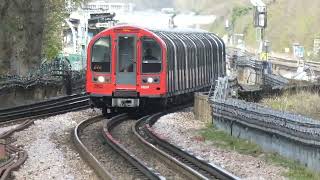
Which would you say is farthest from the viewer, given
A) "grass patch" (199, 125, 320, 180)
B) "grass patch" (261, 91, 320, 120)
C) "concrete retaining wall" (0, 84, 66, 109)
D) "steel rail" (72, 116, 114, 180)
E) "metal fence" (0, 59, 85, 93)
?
"metal fence" (0, 59, 85, 93)

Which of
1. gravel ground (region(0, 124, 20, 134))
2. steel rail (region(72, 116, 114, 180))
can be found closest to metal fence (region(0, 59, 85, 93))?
gravel ground (region(0, 124, 20, 134))

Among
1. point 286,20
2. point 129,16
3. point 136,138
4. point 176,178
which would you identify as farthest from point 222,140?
point 286,20

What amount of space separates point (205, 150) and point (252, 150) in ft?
3.35

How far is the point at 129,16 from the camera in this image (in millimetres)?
82438

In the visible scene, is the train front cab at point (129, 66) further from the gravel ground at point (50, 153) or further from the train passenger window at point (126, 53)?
the gravel ground at point (50, 153)

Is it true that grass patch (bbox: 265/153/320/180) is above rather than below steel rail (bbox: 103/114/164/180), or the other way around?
below

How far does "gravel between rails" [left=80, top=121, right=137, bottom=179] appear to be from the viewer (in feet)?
42.1

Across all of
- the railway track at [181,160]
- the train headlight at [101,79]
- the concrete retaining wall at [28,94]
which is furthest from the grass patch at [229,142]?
the concrete retaining wall at [28,94]

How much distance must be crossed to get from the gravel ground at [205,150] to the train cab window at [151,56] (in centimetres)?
159

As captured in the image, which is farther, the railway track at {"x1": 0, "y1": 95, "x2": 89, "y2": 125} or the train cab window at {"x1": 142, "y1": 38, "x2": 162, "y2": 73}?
the train cab window at {"x1": 142, "y1": 38, "x2": 162, "y2": 73}

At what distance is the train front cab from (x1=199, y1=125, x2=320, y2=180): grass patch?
3.38 meters

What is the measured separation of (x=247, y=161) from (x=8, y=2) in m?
19.9

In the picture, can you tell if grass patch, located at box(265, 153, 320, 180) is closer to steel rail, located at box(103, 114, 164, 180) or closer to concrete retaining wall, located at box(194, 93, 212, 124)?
steel rail, located at box(103, 114, 164, 180)

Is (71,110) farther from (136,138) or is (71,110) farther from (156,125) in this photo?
(136,138)
